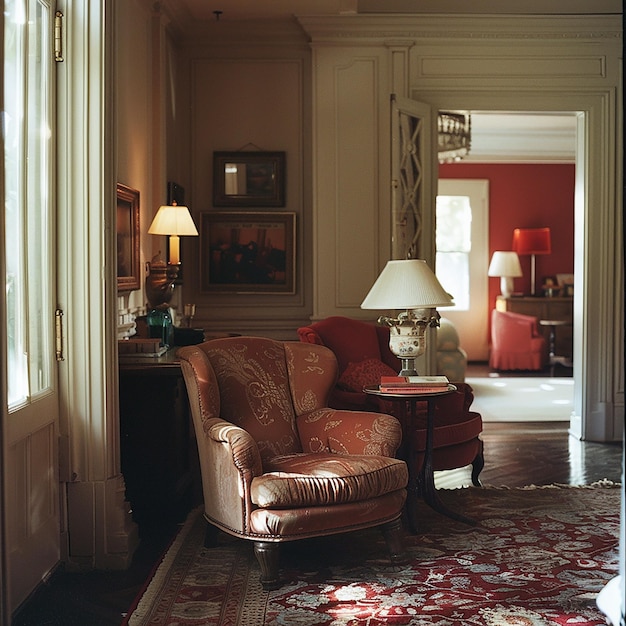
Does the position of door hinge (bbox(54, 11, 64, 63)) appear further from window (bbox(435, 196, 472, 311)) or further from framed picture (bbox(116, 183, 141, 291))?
window (bbox(435, 196, 472, 311))

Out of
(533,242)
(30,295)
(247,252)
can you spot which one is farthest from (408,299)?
(533,242)

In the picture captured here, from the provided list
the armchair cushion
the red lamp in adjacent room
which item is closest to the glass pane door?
the armchair cushion

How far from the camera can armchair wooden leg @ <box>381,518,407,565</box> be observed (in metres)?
3.71

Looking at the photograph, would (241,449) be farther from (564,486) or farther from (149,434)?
(564,486)

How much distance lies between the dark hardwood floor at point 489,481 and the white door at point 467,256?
447 cm

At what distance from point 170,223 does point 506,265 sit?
22.3 ft

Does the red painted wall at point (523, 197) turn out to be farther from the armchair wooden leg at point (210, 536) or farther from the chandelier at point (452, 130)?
the armchair wooden leg at point (210, 536)

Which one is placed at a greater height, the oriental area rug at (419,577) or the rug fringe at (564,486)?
the oriental area rug at (419,577)

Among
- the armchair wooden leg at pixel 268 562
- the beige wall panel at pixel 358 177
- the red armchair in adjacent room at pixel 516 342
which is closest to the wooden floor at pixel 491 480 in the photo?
the armchair wooden leg at pixel 268 562

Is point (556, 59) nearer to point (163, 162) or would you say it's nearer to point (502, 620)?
point (163, 162)

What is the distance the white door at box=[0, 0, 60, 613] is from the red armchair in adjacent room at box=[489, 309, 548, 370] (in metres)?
8.01

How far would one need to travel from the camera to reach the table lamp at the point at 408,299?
4.29 metres

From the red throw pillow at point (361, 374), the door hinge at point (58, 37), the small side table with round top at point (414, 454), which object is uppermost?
the door hinge at point (58, 37)

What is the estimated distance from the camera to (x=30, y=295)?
132 inches
